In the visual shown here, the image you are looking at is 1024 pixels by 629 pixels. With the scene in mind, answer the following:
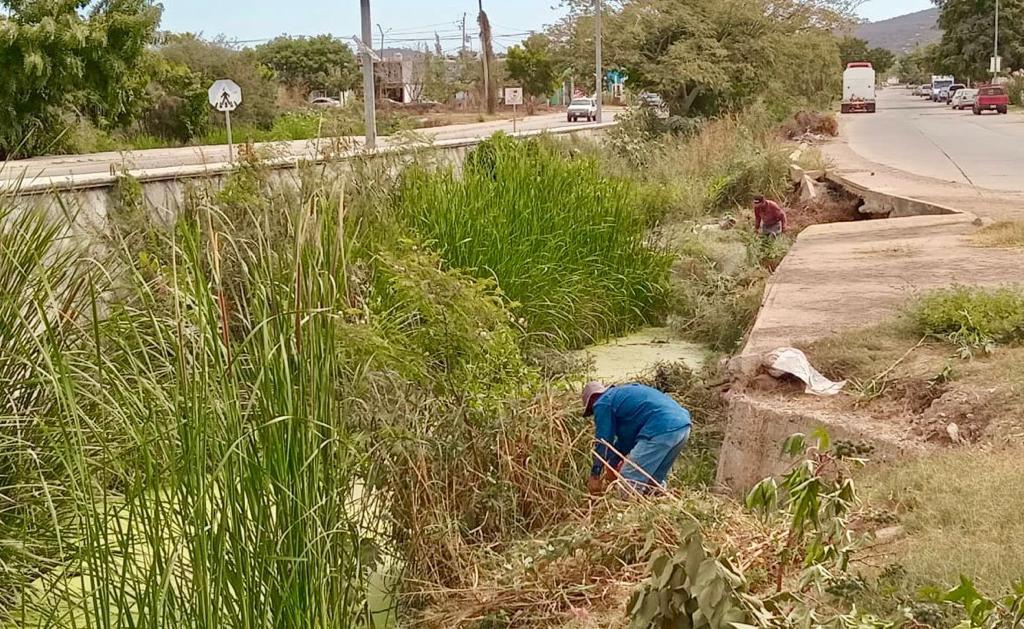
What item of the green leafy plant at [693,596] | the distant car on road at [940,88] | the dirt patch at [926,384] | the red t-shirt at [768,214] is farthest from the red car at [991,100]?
the green leafy plant at [693,596]

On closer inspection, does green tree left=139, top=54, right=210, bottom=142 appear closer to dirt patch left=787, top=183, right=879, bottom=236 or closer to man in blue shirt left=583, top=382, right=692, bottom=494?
dirt patch left=787, top=183, right=879, bottom=236

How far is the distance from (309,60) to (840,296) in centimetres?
4742

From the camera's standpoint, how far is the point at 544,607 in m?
3.88

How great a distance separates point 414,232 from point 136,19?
16734 millimetres

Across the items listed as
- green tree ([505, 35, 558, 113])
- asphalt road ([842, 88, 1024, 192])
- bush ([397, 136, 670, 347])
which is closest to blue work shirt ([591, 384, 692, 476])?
bush ([397, 136, 670, 347])

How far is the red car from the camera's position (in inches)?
1476

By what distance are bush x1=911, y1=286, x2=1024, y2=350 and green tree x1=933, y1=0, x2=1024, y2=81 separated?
52833mm

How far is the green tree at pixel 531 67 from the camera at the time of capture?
53.6m

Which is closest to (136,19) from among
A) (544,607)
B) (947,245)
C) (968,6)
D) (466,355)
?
(947,245)

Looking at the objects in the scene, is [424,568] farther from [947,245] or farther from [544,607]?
[947,245]

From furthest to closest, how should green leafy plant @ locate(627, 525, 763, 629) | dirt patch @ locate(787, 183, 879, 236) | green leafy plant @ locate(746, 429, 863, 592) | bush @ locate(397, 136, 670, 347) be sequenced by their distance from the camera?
dirt patch @ locate(787, 183, 879, 236) → bush @ locate(397, 136, 670, 347) → green leafy plant @ locate(746, 429, 863, 592) → green leafy plant @ locate(627, 525, 763, 629)

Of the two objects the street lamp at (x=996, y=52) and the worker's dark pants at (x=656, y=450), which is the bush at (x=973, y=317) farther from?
the street lamp at (x=996, y=52)

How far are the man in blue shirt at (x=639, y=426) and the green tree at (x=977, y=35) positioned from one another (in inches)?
2134

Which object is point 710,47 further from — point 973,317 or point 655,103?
point 973,317
